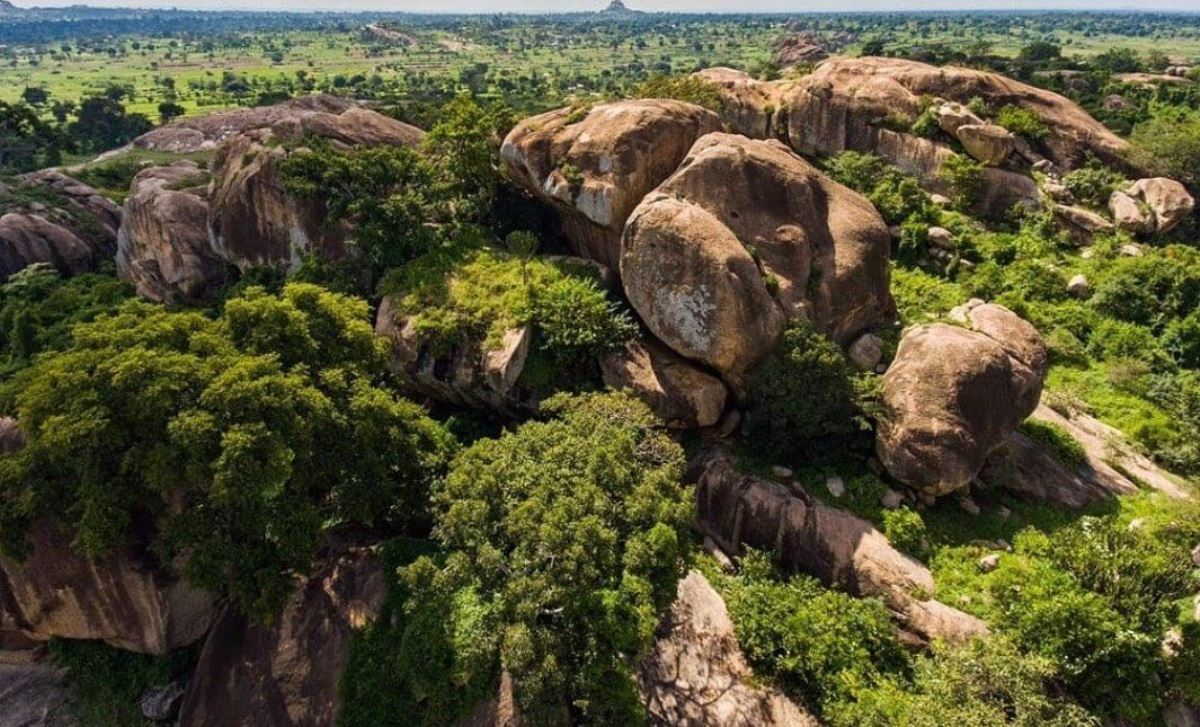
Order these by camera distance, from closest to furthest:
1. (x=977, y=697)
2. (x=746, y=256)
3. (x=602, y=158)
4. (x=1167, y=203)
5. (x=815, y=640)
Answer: (x=977, y=697), (x=815, y=640), (x=746, y=256), (x=602, y=158), (x=1167, y=203)

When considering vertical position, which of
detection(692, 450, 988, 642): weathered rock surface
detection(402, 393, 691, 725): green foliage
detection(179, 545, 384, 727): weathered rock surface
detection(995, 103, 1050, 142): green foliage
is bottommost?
detection(179, 545, 384, 727): weathered rock surface

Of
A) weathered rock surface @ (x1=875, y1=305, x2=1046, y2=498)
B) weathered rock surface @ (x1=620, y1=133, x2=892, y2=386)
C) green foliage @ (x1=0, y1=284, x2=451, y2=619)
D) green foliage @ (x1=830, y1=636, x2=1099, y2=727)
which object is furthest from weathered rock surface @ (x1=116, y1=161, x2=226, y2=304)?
green foliage @ (x1=830, y1=636, x2=1099, y2=727)

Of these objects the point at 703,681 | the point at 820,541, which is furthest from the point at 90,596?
the point at 820,541

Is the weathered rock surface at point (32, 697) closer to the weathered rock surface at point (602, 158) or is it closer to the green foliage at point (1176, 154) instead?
the weathered rock surface at point (602, 158)

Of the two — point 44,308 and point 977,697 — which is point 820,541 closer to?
point 977,697

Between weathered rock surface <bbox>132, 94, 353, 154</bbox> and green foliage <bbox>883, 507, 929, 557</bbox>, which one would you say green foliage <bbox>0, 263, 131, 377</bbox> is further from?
weathered rock surface <bbox>132, 94, 353, 154</bbox>

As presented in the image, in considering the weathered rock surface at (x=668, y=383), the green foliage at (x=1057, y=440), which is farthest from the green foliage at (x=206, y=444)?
the green foliage at (x=1057, y=440)
